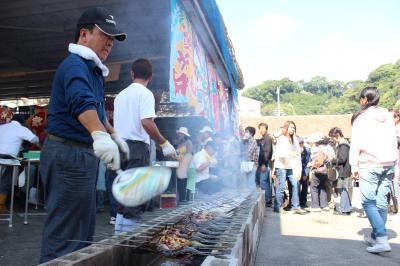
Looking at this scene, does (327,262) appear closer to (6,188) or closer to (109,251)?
(109,251)

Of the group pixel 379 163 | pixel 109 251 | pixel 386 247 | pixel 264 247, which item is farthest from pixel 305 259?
pixel 109 251

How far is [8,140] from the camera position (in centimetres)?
554

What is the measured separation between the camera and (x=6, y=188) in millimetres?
6066

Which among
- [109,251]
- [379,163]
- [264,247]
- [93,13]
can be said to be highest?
[93,13]

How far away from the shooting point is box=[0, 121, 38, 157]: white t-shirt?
5.49 m

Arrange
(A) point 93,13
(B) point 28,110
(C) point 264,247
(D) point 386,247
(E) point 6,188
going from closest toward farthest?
1. (A) point 93,13
2. (D) point 386,247
3. (C) point 264,247
4. (E) point 6,188
5. (B) point 28,110

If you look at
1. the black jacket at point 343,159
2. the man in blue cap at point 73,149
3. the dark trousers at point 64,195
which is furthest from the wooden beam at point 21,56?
the black jacket at point 343,159

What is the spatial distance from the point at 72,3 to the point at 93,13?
137 inches

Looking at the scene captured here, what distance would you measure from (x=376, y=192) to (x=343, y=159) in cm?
368

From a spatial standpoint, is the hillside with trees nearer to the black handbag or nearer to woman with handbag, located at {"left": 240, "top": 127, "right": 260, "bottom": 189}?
the black handbag

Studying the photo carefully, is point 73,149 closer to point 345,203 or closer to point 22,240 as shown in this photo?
point 22,240

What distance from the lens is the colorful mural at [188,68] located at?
5133mm

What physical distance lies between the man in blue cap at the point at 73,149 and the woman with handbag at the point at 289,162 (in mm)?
6337

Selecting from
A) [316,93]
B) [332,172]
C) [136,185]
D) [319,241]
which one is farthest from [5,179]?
[316,93]
